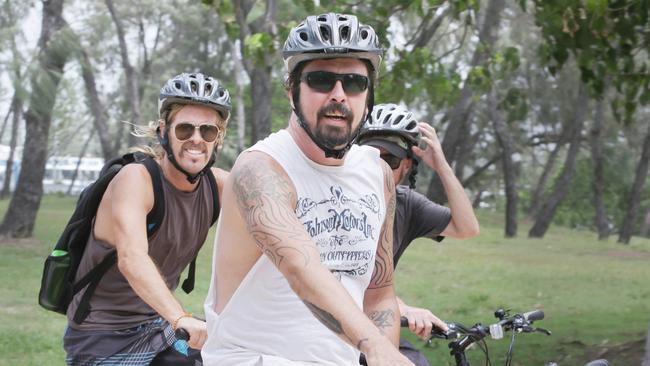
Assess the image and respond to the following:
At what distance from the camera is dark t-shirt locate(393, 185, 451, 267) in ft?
15.6

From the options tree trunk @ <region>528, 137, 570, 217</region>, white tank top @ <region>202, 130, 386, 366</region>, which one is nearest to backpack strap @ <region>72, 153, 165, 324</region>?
white tank top @ <region>202, 130, 386, 366</region>

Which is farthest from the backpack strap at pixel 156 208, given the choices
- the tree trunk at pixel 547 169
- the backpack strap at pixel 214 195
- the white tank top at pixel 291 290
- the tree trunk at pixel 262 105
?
the tree trunk at pixel 547 169

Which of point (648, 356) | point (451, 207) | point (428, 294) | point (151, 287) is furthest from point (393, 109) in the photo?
point (428, 294)

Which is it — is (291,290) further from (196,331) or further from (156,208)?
(156,208)

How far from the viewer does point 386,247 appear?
10.7 ft

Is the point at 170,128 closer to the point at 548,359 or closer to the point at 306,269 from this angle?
the point at 306,269

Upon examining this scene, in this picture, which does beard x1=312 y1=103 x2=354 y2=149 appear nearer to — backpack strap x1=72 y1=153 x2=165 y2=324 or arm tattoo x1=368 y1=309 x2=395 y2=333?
arm tattoo x1=368 y1=309 x2=395 y2=333

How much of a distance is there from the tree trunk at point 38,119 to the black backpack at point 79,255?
56.4 feet

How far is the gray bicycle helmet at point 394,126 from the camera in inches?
185

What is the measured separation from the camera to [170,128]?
464 centimetres

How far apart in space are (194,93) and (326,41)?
78.3 inches

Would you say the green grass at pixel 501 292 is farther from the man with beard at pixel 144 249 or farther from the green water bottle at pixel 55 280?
the green water bottle at pixel 55 280

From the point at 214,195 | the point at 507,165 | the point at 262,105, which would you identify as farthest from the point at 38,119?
the point at 214,195

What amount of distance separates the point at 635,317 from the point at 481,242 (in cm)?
1308
